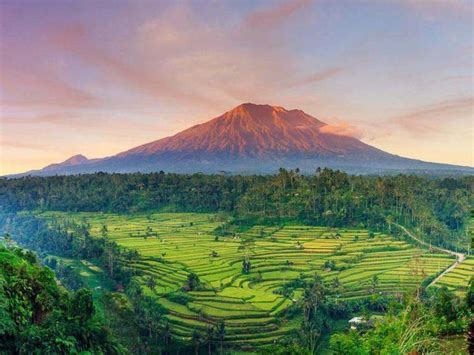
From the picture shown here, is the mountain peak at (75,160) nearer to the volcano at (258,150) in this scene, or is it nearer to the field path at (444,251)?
the volcano at (258,150)

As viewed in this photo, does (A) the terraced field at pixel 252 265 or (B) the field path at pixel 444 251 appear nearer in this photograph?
(A) the terraced field at pixel 252 265

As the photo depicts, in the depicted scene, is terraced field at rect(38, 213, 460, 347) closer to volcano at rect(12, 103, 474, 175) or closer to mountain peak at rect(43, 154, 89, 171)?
volcano at rect(12, 103, 474, 175)

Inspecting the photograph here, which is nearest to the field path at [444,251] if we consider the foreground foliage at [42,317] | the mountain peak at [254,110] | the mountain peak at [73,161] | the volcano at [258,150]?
the foreground foliage at [42,317]

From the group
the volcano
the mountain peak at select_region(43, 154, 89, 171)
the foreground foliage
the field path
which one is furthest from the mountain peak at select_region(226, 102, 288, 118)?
the foreground foliage

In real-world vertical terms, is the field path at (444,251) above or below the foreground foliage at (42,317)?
A: below

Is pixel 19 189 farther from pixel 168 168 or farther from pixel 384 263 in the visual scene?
pixel 168 168

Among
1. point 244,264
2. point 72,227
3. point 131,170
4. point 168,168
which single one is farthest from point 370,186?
point 131,170
